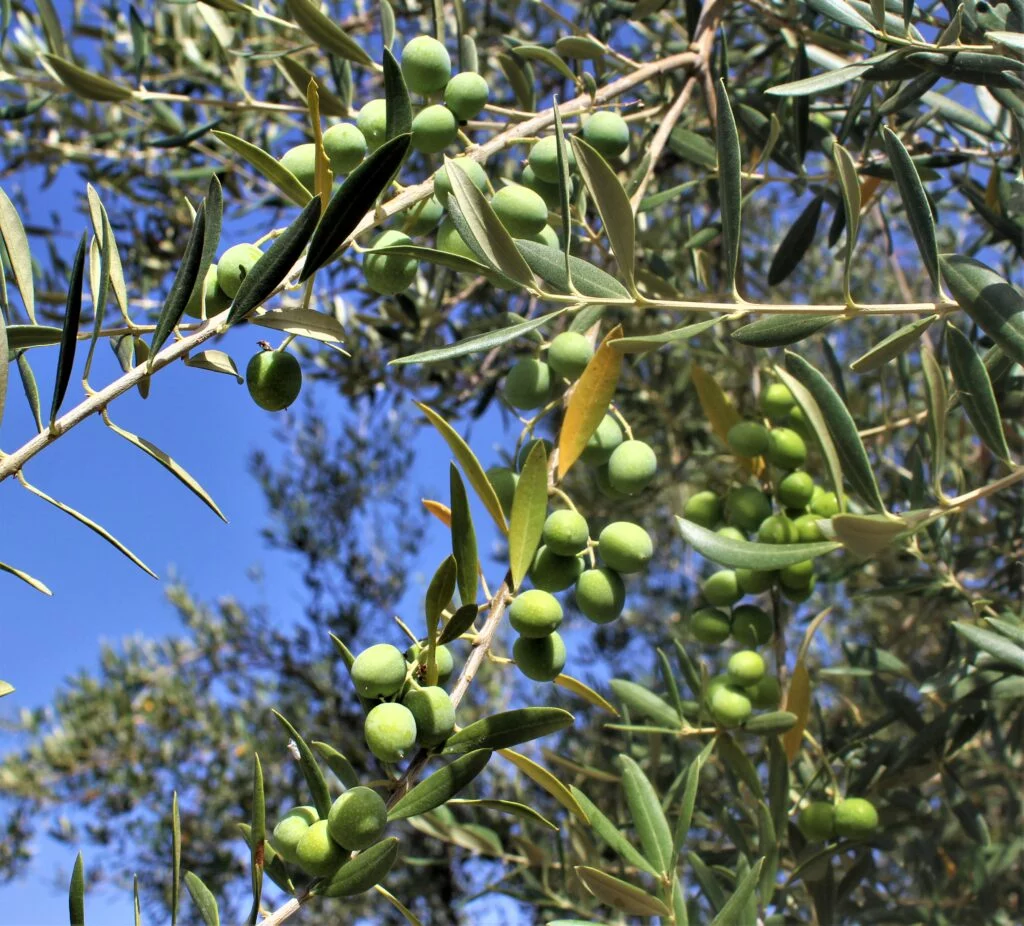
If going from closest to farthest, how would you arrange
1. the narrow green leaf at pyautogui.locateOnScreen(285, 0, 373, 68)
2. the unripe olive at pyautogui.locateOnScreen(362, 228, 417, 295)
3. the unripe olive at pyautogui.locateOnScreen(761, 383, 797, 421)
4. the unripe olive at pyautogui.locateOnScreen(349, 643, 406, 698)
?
the unripe olive at pyautogui.locateOnScreen(349, 643, 406, 698) < the unripe olive at pyautogui.locateOnScreen(362, 228, 417, 295) < the narrow green leaf at pyautogui.locateOnScreen(285, 0, 373, 68) < the unripe olive at pyautogui.locateOnScreen(761, 383, 797, 421)

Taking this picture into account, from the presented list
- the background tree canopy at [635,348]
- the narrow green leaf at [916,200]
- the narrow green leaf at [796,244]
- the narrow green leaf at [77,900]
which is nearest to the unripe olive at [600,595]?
the background tree canopy at [635,348]

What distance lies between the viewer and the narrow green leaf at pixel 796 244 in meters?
1.76

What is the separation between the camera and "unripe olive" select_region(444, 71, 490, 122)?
3.91ft

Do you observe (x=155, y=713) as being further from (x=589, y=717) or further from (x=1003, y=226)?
(x=1003, y=226)

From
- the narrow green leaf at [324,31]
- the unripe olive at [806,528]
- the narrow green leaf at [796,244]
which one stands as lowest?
the unripe olive at [806,528]

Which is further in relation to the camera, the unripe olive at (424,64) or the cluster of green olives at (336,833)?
the unripe olive at (424,64)

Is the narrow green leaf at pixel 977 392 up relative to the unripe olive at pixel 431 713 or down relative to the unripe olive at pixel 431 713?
up

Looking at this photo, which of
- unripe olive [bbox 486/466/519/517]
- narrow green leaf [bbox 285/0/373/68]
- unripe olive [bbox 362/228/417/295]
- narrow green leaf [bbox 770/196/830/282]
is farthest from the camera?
narrow green leaf [bbox 770/196/830/282]

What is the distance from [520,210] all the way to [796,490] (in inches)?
27.4

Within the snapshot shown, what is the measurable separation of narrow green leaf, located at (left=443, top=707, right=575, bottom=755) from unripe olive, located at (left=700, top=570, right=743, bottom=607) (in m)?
0.64

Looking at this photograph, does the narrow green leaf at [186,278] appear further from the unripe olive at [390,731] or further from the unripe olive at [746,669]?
the unripe olive at [746,669]

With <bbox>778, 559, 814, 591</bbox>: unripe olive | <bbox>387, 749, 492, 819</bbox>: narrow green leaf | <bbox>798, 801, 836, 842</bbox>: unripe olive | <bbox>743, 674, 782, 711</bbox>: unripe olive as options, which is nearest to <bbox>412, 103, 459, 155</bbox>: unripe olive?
<bbox>387, 749, 492, 819</bbox>: narrow green leaf

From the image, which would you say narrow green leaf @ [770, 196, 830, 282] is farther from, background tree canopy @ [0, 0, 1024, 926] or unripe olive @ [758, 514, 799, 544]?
unripe olive @ [758, 514, 799, 544]

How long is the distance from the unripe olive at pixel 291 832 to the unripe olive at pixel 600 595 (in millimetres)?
427
